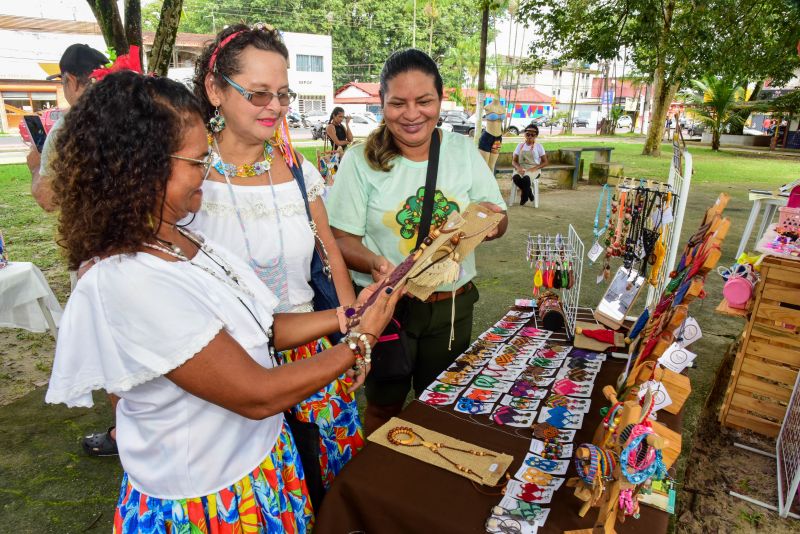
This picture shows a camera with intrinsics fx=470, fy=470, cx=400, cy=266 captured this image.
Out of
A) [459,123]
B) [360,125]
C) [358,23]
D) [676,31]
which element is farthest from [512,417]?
[358,23]

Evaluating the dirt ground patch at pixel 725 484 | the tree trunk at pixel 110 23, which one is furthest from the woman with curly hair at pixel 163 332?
the tree trunk at pixel 110 23

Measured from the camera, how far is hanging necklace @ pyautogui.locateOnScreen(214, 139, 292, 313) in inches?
61.6

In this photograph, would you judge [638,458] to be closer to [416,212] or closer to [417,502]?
[417,502]

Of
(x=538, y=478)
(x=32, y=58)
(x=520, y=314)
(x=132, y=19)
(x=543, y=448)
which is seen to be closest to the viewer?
(x=538, y=478)

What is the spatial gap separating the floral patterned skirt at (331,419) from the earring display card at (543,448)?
1.96 feet

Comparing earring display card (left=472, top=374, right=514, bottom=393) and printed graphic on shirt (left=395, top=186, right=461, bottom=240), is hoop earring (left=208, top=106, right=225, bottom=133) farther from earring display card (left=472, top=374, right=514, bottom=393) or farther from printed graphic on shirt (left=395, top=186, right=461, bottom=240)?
earring display card (left=472, top=374, right=514, bottom=393)

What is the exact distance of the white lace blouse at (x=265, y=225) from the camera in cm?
155

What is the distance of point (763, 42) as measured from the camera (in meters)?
12.6

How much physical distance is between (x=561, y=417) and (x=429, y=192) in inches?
39.8

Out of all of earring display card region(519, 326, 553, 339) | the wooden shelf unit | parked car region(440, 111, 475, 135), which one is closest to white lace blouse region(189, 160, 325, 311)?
earring display card region(519, 326, 553, 339)

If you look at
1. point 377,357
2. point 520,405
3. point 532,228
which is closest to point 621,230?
point 520,405

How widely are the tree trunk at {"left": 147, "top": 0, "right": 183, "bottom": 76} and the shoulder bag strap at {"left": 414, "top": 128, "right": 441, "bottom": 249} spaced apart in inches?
142

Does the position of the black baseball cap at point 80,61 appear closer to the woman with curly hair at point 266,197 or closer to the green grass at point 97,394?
the woman with curly hair at point 266,197

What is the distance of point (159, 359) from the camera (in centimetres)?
98
